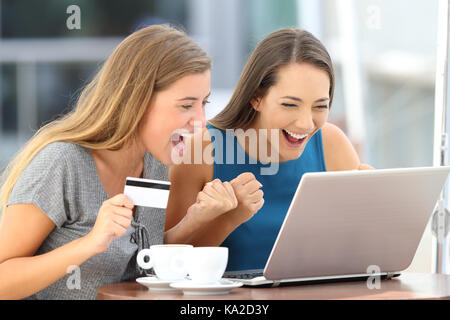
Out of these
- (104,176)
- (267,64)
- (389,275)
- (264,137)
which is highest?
(267,64)

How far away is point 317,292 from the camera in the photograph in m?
1.34

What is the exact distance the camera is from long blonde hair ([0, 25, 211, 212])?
63.0 inches

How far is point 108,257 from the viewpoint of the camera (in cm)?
151

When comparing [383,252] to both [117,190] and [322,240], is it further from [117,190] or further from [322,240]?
[117,190]

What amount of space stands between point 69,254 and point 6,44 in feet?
17.6

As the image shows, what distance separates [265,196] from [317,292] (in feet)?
2.26

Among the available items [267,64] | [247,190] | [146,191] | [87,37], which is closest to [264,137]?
[267,64]

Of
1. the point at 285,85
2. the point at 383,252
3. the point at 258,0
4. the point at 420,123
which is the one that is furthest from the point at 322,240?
the point at 258,0

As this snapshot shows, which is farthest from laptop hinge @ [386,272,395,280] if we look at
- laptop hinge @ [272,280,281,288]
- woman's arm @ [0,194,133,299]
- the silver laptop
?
woman's arm @ [0,194,133,299]

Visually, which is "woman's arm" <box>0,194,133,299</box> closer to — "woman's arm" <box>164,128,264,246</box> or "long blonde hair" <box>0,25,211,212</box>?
"long blonde hair" <box>0,25,211,212</box>

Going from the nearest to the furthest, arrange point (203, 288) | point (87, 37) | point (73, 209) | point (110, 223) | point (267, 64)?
point (203, 288) < point (110, 223) < point (73, 209) < point (267, 64) < point (87, 37)

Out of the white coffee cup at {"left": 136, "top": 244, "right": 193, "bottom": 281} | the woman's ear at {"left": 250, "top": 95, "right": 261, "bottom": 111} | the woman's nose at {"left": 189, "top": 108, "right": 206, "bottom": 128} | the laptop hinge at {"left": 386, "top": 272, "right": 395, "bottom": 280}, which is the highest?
the woman's ear at {"left": 250, "top": 95, "right": 261, "bottom": 111}

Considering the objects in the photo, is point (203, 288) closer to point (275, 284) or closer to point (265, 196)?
point (275, 284)

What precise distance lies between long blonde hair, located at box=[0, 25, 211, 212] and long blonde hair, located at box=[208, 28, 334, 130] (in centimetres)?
29
